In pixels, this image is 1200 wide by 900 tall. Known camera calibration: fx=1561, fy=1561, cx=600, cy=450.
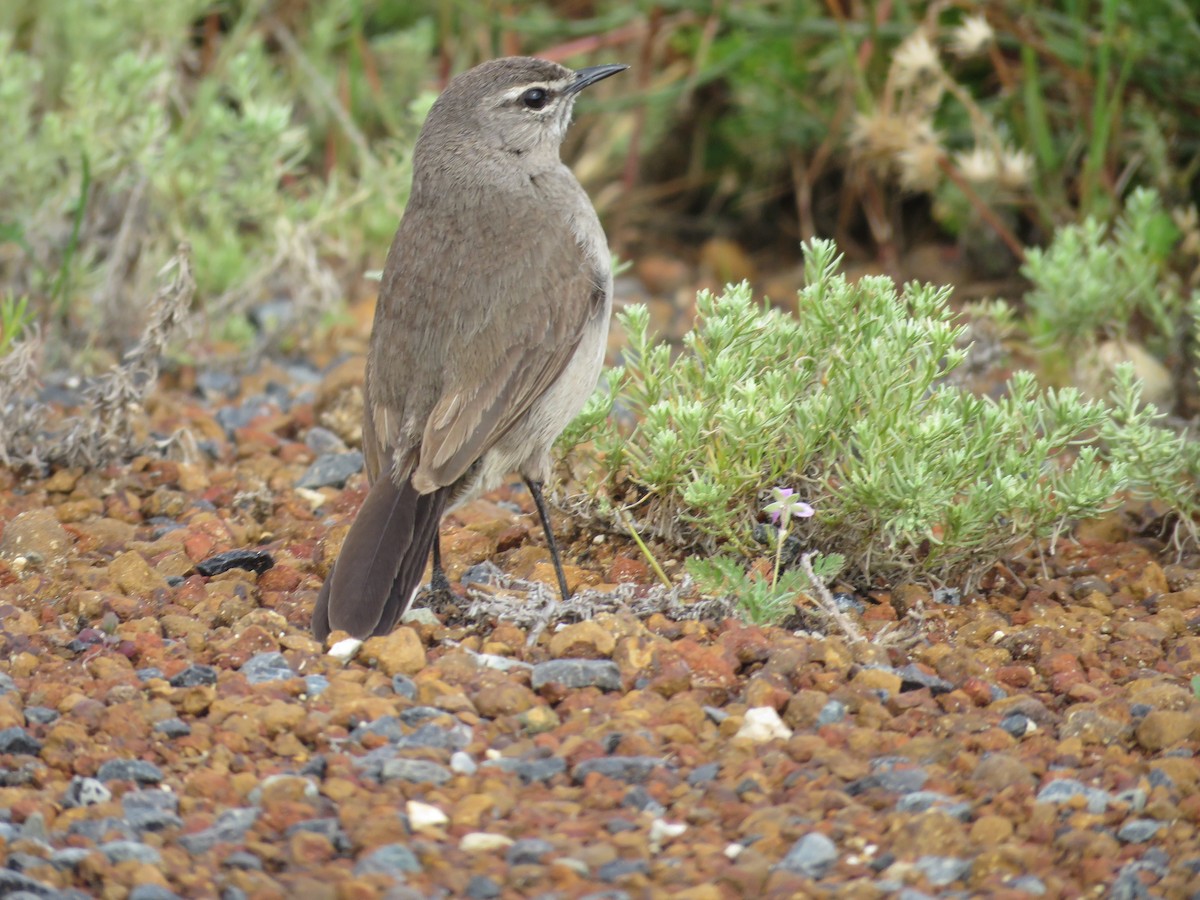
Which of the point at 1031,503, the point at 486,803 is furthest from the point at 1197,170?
the point at 486,803

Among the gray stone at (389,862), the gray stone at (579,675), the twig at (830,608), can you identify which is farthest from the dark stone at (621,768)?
the twig at (830,608)

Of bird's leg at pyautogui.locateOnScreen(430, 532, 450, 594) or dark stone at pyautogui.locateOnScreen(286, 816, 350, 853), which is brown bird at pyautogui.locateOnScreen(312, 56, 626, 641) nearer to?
bird's leg at pyautogui.locateOnScreen(430, 532, 450, 594)

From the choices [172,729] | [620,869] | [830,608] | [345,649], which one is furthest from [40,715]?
[830,608]

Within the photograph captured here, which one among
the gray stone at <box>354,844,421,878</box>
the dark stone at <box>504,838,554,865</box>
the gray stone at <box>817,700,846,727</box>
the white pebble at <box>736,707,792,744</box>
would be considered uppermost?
the gray stone at <box>354,844,421,878</box>

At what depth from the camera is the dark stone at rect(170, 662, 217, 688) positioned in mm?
4059

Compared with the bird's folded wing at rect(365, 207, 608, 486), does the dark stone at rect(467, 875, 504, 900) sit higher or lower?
lower

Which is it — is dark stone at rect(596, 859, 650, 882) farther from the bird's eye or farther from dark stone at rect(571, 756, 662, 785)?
the bird's eye

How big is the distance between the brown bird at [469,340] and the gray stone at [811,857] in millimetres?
1441

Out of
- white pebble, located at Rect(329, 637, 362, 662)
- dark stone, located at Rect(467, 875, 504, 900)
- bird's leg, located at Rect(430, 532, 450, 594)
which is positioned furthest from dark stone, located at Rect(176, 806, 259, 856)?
bird's leg, located at Rect(430, 532, 450, 594)

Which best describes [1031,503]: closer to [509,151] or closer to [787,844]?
[787,844]

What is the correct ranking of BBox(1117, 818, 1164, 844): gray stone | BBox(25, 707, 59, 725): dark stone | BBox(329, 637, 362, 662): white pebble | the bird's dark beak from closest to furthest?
BBox(1117, 818, 1164, 844): gray stone
BBox(25, 707, 59, 725): dark stone
BBox(329, 637, 362, 662): white pebble
the bird's dark beak

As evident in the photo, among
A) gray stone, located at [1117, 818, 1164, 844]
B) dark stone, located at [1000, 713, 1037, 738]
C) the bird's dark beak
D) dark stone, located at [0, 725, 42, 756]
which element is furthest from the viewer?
the bird's dark beak

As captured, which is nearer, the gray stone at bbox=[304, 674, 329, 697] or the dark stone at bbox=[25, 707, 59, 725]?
the dark stone at bbox=[25, 707, 59, 725]

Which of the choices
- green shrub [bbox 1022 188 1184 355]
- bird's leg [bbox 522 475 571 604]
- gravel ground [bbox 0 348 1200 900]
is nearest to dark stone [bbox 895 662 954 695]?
gravel ground [bbox 0 348 1200 900]
